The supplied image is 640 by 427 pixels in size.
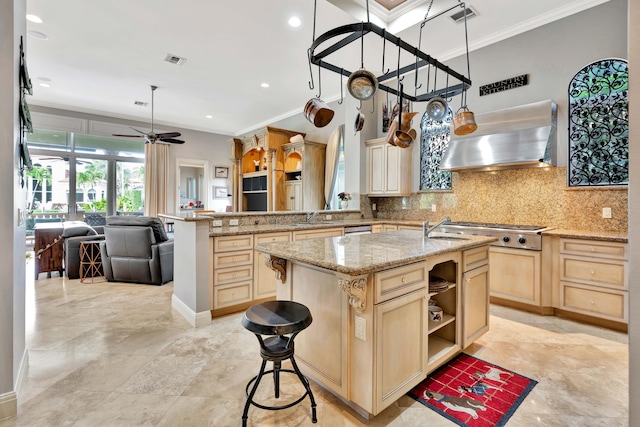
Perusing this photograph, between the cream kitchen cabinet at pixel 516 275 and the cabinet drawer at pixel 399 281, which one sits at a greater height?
the cabinet drawer at pixel 399 281

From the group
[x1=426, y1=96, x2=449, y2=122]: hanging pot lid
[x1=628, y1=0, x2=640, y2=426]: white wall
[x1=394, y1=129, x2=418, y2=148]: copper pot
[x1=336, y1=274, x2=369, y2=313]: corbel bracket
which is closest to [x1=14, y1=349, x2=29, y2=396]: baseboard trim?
[x1=336, y1=274, x2=369, y2=313]: corbel bracket

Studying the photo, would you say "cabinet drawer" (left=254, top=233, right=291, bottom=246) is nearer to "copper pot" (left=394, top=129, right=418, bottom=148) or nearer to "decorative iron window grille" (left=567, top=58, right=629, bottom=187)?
"copper pot" (left=394, top=129, right=418, bottom=148)

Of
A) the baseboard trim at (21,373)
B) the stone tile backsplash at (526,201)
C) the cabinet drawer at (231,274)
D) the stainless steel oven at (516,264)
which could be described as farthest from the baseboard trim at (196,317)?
the stone tile backsplash at (526,201)

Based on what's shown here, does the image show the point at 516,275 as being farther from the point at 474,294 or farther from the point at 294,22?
the point at 294,22

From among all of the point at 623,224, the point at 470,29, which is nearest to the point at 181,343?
the point at 623,224

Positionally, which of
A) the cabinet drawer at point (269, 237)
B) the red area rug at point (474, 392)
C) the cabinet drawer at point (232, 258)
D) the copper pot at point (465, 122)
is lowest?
the red area rug at point (474, 392)

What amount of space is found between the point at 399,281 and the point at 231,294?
2190 millimetres

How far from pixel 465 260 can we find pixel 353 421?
136 cm

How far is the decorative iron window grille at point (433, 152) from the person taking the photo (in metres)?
4.70

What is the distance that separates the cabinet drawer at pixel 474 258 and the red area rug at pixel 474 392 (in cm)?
75

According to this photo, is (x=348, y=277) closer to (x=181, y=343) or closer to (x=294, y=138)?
(x=181, y=343)

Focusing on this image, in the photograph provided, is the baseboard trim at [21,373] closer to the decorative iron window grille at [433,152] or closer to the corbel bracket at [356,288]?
the corbel bracket at [356,288]

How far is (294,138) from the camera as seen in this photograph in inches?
253

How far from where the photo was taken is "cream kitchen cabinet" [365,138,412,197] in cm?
493
